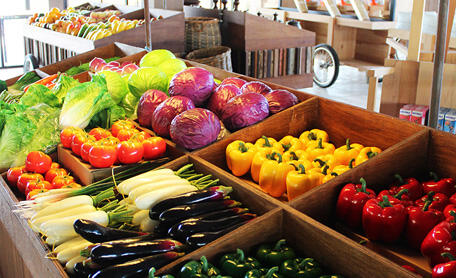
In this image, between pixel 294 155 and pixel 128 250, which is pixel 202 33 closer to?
pixel 294 155

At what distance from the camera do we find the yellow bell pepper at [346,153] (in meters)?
2.06

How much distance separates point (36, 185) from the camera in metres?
2.07

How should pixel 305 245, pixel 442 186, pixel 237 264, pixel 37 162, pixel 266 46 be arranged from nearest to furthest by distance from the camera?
pixel 237 264 < pixel 305 245 < pixel 442 186 < pixel 37 162 < pixel 266 46

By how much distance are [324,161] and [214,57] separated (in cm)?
266

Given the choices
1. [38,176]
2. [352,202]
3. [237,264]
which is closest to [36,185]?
[38,176]

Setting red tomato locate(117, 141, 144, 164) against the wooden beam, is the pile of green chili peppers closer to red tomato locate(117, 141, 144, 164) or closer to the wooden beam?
red tomato locate(117, 141, 144, 164)

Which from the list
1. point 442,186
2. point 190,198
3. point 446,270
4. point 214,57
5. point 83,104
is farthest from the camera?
point 214,57

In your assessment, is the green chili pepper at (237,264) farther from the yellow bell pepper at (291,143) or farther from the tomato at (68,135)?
the tomato at (68,135)

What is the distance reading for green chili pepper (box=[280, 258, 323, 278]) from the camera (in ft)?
4.52

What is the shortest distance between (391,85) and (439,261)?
281 centimetres

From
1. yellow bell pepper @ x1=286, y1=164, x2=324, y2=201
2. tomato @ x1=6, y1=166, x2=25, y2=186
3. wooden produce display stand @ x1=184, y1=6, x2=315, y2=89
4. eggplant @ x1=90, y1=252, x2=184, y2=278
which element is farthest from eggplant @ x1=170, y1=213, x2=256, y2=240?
wooden produce display stand @ x1=184, y1=6, x2=315, y2=89

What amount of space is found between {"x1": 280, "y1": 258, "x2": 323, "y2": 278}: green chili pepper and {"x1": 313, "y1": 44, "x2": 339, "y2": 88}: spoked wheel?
Answer: 21.1ft

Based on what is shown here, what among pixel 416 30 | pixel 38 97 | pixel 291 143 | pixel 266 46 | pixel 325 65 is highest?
pixel 416 30

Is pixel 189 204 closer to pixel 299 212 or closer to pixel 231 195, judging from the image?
pixel 231 195
